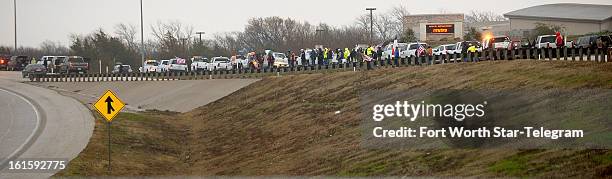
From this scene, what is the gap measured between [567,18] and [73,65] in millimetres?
44138

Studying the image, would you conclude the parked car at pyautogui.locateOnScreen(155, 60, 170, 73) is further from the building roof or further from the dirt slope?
the building roof

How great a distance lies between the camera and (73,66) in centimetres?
8506

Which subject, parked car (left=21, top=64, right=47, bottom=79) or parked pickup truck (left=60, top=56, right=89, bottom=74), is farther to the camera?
parked pickup truck (left=60, top=56, right=89, bottom=74)

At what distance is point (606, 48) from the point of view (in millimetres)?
36969

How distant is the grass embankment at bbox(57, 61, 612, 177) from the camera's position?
22.0 m

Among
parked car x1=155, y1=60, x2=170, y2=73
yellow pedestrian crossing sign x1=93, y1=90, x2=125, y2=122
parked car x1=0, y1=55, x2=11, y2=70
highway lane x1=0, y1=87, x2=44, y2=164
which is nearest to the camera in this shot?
yellow pedestrian crossing sign x1=93, y1=90, x2=125, y2=122

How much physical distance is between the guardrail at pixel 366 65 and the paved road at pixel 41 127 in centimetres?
1393

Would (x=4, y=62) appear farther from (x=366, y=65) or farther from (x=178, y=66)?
(x=366, y=65)

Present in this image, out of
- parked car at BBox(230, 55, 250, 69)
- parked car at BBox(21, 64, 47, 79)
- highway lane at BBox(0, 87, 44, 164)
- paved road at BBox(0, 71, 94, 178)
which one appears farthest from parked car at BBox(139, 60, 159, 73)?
highway lane at BBox(0, 87, 44, 164)

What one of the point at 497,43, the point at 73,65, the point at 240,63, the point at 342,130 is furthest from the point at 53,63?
the point at 342,130

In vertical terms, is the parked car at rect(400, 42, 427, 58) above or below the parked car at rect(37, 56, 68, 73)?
above

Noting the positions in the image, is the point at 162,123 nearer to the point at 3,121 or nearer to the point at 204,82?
the point at 3,121

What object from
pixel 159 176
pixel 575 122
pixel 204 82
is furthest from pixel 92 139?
pixel 204 82

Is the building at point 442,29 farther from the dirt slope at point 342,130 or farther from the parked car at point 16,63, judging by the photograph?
the dirt slope at point 342,130
